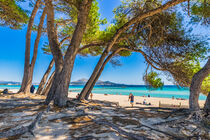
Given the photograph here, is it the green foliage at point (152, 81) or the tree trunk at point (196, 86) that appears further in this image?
the green foliage at point (152, 81)

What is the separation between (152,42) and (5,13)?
25.4ft

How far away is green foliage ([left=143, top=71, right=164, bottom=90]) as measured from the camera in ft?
22.9

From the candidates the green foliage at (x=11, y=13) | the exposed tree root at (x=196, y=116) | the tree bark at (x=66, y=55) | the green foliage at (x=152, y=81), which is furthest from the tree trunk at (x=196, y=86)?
the green foliage at (x=11, y=13)

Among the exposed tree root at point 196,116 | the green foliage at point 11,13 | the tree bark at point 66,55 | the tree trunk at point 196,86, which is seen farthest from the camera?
the green foliage at point 11,13

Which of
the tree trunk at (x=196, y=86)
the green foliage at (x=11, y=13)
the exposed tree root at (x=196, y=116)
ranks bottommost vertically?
the exposed tree root at (x=196, y=116)

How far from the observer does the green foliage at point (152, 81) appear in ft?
22.9

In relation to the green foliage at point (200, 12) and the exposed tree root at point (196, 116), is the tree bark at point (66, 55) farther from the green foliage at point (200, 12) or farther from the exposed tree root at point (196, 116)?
the exposed tree root at point (196, 116)

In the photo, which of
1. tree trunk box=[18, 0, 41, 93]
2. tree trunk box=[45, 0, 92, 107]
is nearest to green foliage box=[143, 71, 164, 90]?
tree trunk box=[45, 0, 92, 107]

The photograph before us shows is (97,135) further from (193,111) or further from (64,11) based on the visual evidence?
(64,11)

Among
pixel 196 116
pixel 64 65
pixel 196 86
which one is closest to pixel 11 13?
pixel 64 65

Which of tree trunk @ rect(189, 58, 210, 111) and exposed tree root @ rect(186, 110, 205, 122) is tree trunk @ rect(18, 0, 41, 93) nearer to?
exposed tree root @ rect(186, 110, 205, 122)

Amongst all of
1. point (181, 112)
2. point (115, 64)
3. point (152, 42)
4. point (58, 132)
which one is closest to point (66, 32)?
point (115, 64)

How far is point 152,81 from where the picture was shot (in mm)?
7305

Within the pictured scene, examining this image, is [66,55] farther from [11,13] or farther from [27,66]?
[27,66]
